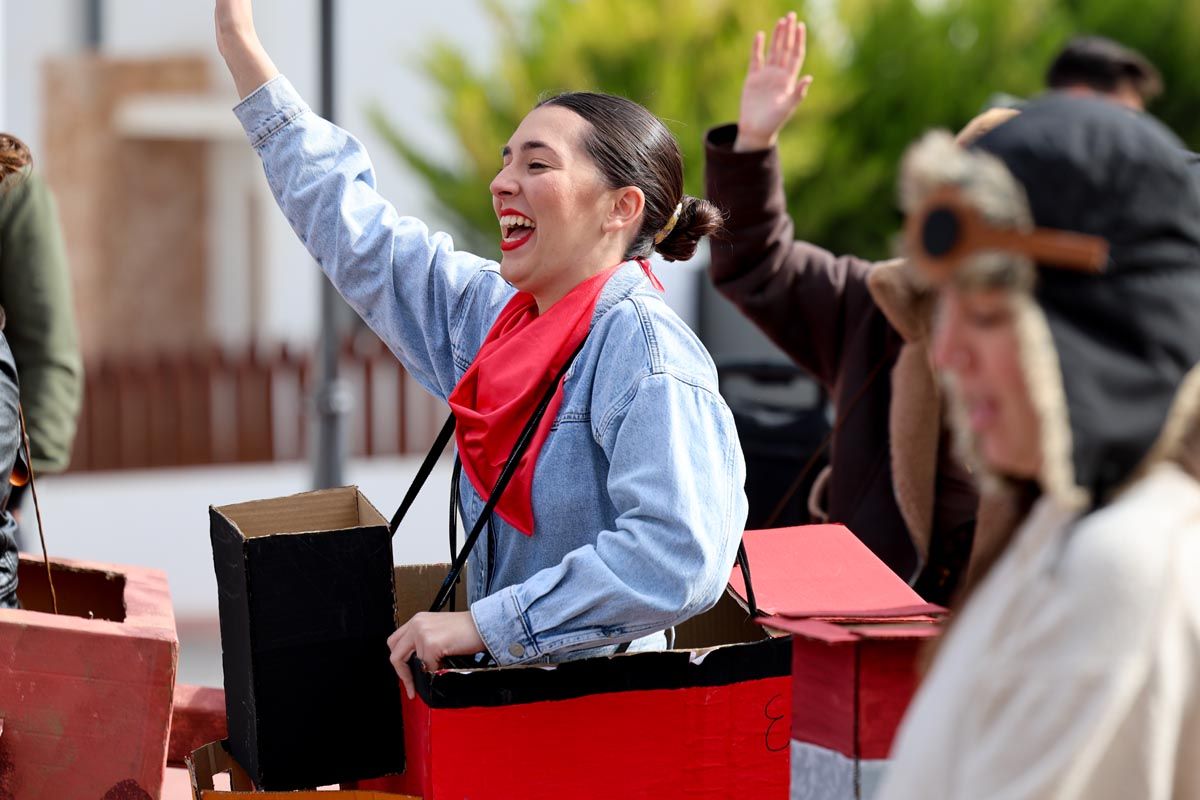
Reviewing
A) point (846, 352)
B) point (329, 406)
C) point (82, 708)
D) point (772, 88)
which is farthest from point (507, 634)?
point (329, 406)

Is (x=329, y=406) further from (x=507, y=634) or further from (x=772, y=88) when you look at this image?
(x=507, y=634)

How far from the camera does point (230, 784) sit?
7.58ft

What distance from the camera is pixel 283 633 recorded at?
6.97 feet

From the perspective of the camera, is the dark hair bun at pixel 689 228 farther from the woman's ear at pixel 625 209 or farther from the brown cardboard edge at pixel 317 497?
the brown cardboard edge at pixel 317 497

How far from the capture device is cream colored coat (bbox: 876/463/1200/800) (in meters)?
1.17

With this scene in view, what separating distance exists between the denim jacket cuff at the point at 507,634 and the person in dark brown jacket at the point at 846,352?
143 centimetres

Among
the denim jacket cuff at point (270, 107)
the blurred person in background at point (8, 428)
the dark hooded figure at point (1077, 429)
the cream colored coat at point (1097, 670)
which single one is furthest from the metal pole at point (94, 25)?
the cream colored coat at point (1097, 670)

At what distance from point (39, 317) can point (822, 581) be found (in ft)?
7.24

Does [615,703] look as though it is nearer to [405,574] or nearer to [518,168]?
[405,574]

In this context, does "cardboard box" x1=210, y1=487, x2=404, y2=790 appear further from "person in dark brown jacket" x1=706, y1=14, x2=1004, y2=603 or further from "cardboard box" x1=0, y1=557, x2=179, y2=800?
"person in dark brown jacket" x1=706, y1=14, x2=1004, y2=603

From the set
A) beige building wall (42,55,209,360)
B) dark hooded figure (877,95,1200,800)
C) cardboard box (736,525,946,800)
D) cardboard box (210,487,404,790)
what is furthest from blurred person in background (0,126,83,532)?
beige building wall (42,55,209,360)

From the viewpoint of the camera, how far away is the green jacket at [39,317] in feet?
12.3

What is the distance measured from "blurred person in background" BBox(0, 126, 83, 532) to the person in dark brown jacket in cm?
156

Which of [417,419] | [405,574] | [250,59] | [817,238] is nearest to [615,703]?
[405,574]
